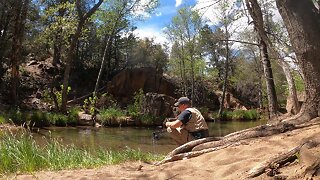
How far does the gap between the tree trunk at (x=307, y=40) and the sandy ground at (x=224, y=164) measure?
69cm

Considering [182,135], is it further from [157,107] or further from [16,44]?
[16,44]

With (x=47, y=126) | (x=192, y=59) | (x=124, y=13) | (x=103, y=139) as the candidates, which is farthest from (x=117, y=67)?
(x=103, y=139)

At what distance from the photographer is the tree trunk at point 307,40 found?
514 cm

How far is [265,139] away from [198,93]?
1466 inches

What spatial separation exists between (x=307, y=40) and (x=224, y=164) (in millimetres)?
2100

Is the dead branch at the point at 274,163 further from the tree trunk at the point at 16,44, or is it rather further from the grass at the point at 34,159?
the tree trunk at the point at 16,44

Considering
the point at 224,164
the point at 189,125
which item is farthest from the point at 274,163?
the point at 189,125

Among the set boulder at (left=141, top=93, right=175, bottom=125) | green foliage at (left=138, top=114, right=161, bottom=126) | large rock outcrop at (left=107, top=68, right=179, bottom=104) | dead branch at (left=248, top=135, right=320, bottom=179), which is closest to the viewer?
dead branch at (left=248, top=135, right=320, bottom=179)

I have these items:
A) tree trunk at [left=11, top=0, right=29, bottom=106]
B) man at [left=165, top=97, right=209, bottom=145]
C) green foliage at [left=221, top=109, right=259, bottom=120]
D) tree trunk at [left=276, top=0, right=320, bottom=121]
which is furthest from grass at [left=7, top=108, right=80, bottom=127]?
green foliage at [left=221, top=109, right=259, bottom=120]

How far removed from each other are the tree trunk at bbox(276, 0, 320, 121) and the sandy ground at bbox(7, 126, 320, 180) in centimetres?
69

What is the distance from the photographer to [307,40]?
5.16m

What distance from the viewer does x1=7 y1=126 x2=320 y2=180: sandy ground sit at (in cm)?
411

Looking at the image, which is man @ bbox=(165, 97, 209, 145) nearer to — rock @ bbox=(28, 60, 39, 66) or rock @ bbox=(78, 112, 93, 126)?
rock @ bbox=(78, 112, 93, 126)

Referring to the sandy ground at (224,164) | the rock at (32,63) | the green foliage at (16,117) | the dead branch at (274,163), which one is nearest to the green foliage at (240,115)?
the green foliage at (16,117)
